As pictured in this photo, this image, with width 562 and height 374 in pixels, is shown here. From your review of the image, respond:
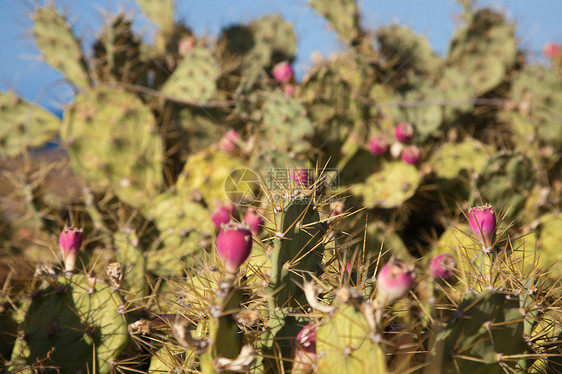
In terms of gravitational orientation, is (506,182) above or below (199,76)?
below

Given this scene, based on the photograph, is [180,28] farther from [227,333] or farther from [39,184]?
[227,333]

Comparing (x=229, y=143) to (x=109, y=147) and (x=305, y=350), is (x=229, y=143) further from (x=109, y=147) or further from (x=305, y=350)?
(x=305, y=350)

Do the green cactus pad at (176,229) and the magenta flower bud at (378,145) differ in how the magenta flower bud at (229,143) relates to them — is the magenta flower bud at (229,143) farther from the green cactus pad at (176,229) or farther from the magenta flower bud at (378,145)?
the magenta flower bud at (378,145)

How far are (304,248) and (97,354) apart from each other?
0.73 meters

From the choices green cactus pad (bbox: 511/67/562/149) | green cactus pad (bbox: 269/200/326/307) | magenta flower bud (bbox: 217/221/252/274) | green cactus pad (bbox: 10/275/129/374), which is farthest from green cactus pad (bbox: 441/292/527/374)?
green cactus pad (bbox: 511/67/562/149)

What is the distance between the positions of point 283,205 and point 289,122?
1.27 m

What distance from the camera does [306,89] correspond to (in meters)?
2.56

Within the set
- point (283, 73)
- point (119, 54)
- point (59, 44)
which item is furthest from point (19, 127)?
point (283, 73)

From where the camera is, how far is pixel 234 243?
95 centimetres

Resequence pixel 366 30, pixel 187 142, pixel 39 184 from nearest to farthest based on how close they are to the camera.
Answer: pixel 39 184
pixel 187 142
pixel 366 30

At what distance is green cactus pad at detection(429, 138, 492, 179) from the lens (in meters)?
2.56

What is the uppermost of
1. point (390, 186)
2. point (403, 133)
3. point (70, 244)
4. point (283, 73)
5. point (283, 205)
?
point (283, 73)

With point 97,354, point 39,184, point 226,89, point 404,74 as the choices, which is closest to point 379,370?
point 97,354

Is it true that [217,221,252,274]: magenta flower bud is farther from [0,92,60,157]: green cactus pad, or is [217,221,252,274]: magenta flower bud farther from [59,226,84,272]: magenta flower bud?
[0,92,60,157]: green cactus pad
